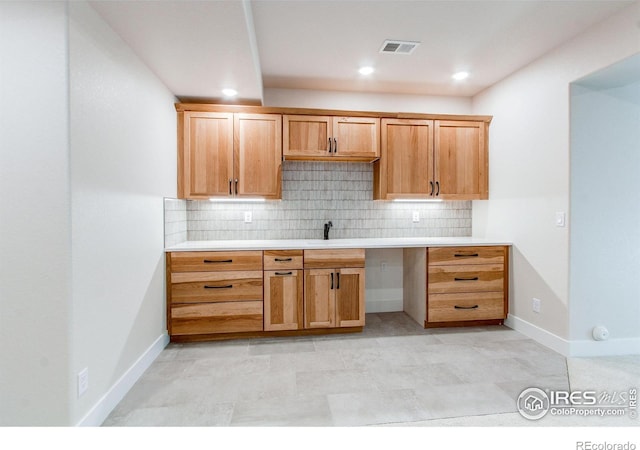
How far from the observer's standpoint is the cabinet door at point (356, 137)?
3.35 m

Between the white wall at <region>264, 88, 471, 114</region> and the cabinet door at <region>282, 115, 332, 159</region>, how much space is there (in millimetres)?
395

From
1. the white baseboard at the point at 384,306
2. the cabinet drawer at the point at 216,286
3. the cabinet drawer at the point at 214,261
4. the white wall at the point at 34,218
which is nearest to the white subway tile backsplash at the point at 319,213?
the cabinet drawer at the point at 214,261

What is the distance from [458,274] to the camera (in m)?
3.27

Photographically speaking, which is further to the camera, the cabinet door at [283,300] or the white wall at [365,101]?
the white wall at [365,101]

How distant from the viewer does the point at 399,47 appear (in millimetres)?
2730

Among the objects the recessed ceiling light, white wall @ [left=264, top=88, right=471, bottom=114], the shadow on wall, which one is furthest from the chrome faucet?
the recessed ceiling light

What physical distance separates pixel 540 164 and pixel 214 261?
314 centimetres

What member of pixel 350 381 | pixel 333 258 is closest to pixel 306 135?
pixel 333 258

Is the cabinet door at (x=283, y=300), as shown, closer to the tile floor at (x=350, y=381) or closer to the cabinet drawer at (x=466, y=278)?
the tile floor at (x=350, y=381)

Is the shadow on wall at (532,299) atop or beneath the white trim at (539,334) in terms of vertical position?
atop

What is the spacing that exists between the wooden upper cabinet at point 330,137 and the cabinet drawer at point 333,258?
1.02m

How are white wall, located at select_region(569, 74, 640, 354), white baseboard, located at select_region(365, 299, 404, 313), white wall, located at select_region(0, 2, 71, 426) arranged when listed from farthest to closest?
1. white baseboard, located at select_region(365, 299, 404, 313)
2. white wall, located at select_region(569, 74, 640, 354)
3. white wall, located at select_region(0, 2, 71, 426)

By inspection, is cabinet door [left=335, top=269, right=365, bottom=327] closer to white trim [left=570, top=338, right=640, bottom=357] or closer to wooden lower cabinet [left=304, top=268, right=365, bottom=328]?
wooden lower cabinet [left=304, top=268, right=365, bottom=328]

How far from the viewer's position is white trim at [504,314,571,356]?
268 cm
